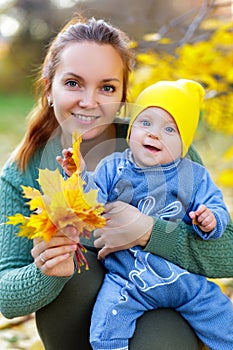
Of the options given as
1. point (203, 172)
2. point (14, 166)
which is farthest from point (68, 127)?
point (203, 172)

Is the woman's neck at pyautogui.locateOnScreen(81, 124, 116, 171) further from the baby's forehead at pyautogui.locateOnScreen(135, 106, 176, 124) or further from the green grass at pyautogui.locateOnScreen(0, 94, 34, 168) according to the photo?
the green grass at pyautogui.locateOnScreen(0, 94, 34, 168)

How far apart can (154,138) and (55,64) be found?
1.48 feet

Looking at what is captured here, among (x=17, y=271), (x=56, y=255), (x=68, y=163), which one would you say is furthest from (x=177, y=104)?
(x=17, y=271)

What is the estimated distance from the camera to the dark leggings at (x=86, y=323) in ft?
5.67

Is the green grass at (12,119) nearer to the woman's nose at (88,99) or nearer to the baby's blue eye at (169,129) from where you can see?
the woman's nose at (88,99)

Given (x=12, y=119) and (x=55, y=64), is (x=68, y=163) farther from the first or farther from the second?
(x=12, y=119)

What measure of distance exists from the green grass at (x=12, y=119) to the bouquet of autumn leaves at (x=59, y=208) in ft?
16.1

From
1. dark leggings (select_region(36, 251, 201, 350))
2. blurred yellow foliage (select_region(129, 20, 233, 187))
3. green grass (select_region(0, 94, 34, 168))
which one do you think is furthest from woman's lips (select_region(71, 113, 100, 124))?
green grass (select_region(0, 94, 34, 168))

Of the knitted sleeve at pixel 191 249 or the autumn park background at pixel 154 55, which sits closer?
the knitted sleeve at pixel 191 249

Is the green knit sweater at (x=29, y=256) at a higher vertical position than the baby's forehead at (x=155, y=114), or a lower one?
lower

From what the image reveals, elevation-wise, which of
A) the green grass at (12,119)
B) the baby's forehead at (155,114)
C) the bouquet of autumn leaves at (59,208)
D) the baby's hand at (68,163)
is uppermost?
the baby's forehead at (155,114)

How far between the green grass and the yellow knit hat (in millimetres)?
4599

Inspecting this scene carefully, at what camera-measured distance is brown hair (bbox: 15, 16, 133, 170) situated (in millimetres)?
1892

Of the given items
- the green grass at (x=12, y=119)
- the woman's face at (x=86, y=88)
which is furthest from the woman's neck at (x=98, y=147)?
the green grass at (x=12, y=119)
